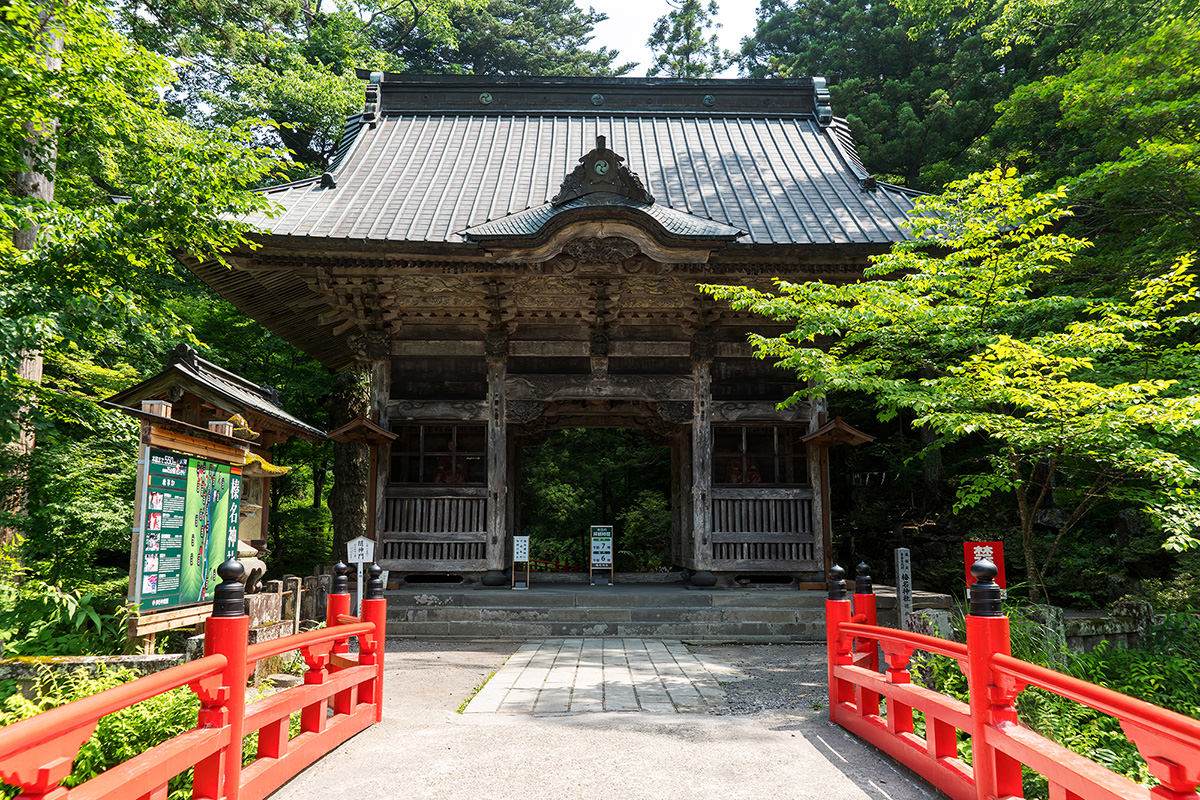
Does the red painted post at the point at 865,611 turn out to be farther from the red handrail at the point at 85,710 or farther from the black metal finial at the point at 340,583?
the red handrail at the point at 85,710

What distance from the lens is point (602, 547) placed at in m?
11.8

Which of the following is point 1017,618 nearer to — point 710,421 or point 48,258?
point 710,421

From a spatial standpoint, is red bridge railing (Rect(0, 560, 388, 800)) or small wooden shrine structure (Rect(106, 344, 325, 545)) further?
small wooden shrine structure (Rect(106, 344, 325, 545))

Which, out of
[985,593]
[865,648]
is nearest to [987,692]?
[985,593]

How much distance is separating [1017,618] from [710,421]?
514cm

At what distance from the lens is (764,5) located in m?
25.7

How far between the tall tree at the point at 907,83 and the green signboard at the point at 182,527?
14.9m

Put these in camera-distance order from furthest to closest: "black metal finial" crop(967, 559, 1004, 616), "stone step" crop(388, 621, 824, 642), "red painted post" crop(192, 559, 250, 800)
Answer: "stone step" crop(388, 621, 824, 642), "black metal finial" crop(967, 559, 1004, 616), "red painted post" crop(192, 559, 250, 800)

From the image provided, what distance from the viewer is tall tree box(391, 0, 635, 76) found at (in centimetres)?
2489

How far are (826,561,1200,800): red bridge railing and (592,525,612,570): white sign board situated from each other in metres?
6.93

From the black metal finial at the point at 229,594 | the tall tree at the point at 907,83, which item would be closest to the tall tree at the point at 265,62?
the tall tree at the point at 907,83

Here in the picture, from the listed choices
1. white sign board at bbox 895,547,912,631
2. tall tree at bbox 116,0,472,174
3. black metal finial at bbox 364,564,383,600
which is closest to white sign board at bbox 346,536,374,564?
black metal finial at bbox 364,564,383,600

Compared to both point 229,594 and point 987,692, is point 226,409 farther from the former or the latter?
point 987,692

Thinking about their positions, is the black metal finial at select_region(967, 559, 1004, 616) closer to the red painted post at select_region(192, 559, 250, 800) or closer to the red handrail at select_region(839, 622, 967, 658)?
the red handrail at select_region(839, 622, 967, 658)
